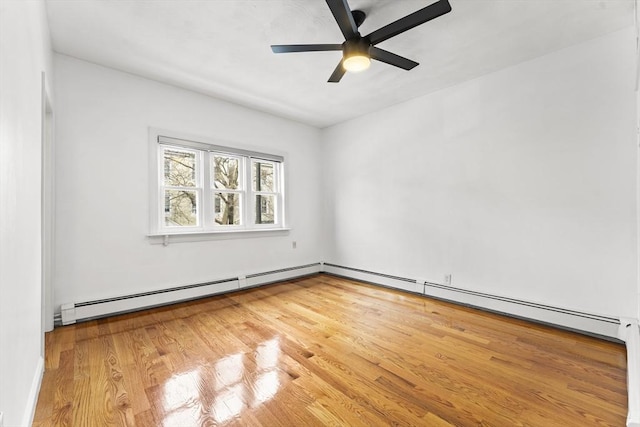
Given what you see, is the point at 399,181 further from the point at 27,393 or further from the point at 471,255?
the point at 27,393

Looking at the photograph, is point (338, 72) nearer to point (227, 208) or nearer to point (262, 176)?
point (262, 176)

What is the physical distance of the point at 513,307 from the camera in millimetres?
3000

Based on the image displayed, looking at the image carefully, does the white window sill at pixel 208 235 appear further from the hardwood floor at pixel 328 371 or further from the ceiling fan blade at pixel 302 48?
the ceiling fan blade at pixel 302 48

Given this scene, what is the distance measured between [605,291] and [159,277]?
465cm

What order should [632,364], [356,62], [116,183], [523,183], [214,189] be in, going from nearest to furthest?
[632,364]
[356,62]
[523,183]
[116,183]
[214,189]

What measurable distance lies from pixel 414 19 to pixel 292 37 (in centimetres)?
116

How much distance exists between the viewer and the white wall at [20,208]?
1.09m

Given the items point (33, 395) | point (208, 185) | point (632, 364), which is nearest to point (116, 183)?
point (208, 185)

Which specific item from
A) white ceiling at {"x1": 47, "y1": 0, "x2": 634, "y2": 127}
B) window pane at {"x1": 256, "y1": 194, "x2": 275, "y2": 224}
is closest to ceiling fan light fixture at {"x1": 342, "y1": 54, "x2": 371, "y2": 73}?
white ceiling at {"x1": 47, "y1": 0, "x2": 634, "y2": 127}

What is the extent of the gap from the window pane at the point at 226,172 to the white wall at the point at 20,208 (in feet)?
7.17

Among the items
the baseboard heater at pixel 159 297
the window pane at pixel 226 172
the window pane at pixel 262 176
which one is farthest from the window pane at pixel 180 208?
the window pane at pixel 262 176

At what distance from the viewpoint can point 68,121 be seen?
2.86 meters

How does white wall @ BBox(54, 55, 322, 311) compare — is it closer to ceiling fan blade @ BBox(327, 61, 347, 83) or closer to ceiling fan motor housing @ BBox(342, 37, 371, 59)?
ceiling fan blade @ BBox(327, 61, 347, 83)

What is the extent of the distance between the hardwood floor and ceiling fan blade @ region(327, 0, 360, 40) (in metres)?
2.50
